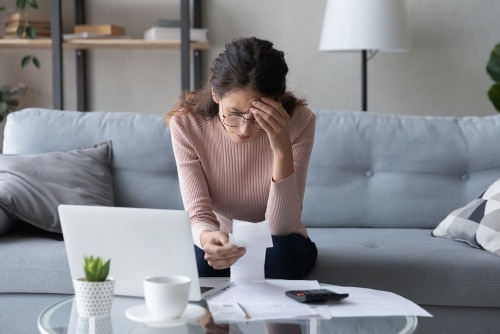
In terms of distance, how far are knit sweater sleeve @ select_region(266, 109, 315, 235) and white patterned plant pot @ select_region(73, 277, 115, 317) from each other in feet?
2.16

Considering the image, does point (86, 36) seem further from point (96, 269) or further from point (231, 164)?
point (96, 269)

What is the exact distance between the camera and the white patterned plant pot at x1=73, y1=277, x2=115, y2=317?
1.31m

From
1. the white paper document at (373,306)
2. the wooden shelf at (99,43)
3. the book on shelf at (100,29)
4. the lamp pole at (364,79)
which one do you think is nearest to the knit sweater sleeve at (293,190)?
the white paper document at (373,306)

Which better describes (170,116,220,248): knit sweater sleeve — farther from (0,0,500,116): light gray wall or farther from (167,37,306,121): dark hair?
(0,0,500,116): light gray wall

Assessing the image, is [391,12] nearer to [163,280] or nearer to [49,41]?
[49,41]

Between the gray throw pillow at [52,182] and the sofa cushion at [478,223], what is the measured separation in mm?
1075

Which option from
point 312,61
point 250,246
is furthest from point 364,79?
point 250,246

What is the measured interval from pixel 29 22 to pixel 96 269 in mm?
2425

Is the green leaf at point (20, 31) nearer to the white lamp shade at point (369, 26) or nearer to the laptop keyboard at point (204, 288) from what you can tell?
the white lamp shade at point (369, 26)

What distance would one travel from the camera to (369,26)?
3186mm

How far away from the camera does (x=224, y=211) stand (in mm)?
2045

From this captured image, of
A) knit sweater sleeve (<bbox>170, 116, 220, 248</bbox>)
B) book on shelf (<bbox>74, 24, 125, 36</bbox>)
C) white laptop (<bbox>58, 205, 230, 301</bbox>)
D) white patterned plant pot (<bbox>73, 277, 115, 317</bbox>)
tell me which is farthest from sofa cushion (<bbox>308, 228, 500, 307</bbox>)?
book on shelf (<bbox>74, 24, 125, 36</bbox>)

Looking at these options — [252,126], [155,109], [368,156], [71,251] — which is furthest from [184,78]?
[71,251]

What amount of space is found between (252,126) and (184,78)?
64.4 inches
